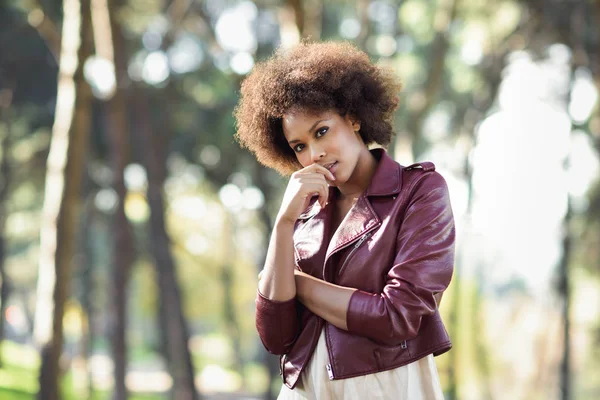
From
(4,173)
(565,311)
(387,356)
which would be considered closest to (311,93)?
(387,356)

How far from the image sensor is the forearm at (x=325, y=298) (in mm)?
3105

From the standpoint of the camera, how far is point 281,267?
125 inches

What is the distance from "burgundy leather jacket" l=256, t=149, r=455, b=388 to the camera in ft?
10.0

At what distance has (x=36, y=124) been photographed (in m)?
23.5

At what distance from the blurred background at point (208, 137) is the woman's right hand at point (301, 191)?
6838mm

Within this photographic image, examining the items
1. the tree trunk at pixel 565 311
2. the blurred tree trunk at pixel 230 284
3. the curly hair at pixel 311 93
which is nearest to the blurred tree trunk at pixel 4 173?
the blurred tree trunk at pixel 230 284

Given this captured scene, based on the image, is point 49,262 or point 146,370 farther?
point 146,370

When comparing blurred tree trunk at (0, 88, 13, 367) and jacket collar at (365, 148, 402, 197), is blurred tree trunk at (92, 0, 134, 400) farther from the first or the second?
jacket collar at (365, 148, 402, 197)

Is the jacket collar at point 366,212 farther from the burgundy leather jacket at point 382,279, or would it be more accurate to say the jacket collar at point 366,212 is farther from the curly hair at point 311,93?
the curly hair at point 311,93

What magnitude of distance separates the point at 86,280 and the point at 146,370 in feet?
95.4

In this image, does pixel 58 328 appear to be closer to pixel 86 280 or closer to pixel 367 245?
pixel 367 245

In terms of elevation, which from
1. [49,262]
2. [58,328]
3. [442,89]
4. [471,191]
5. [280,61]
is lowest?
[280,61]

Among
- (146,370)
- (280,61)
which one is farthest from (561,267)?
(146,370)

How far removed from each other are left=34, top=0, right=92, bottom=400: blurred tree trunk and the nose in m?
6.81
